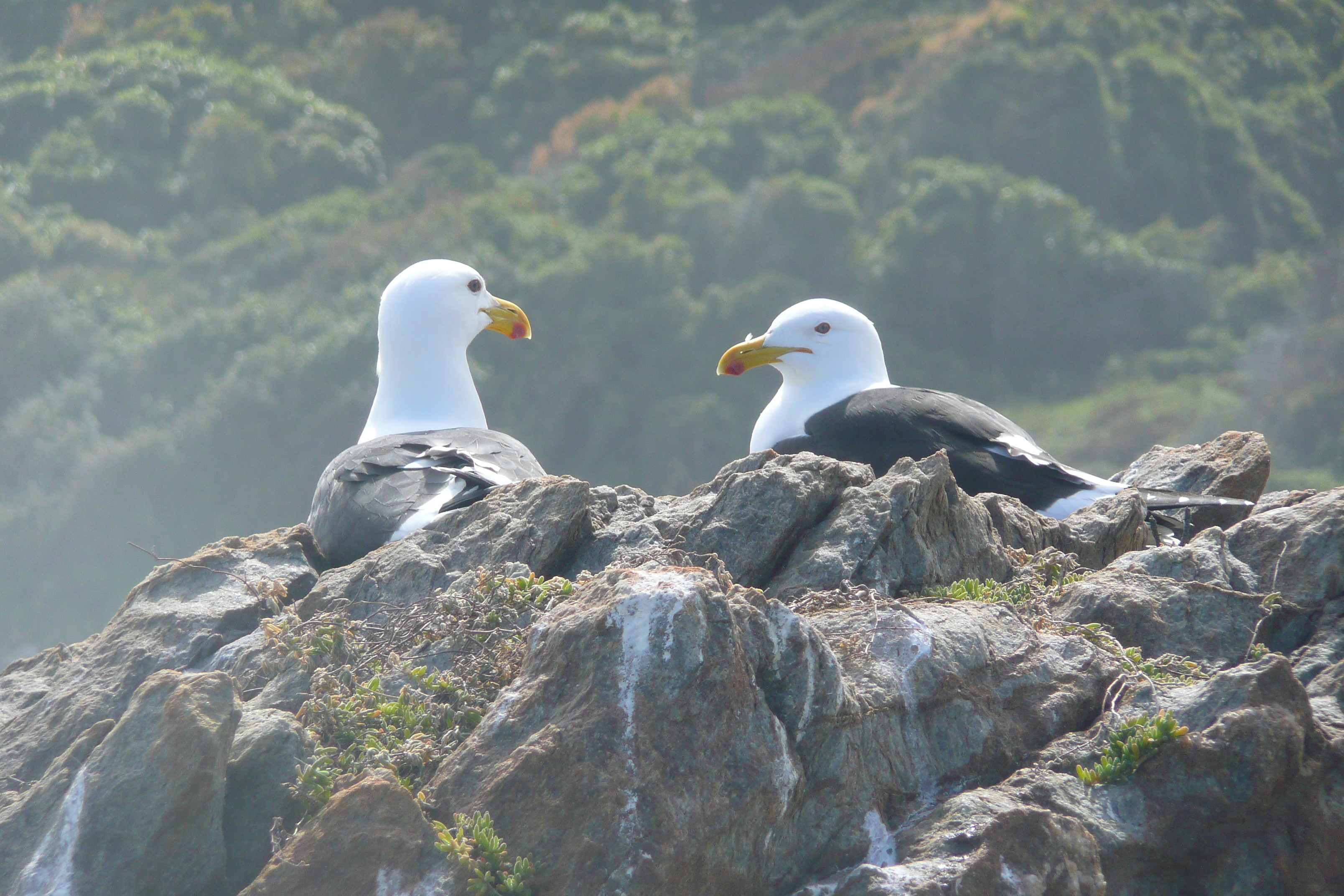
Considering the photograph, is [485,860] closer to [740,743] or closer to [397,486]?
[740,743]

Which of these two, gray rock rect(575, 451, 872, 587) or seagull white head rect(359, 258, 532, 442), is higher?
seagull white head rect(359, 258, 532, 442)

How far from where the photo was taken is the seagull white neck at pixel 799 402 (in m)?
7.61

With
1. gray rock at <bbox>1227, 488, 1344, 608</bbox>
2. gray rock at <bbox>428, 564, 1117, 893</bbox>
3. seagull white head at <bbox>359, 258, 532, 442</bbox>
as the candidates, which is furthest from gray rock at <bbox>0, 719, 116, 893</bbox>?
gray rock at <bbox>1227, 488, 1344, 608</bbox>

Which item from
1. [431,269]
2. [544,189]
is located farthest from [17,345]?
[431,269]

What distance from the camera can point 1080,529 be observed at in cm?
585

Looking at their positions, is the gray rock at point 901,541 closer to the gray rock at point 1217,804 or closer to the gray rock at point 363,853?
the gray rock at point 1217,804

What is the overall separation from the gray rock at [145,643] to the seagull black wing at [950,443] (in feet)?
9.97

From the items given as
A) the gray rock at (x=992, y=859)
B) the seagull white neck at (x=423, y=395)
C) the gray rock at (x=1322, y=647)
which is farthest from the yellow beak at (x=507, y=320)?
the gray rock at (x=992, y=859)

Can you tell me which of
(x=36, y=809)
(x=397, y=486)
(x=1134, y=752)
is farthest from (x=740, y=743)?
(x=397, y=486)

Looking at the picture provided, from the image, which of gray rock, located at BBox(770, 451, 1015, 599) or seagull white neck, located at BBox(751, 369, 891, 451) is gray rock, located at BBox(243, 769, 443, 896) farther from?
seagull white neck, located at BBox(751, 369, 891, 451)

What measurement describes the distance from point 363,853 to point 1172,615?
3.04m

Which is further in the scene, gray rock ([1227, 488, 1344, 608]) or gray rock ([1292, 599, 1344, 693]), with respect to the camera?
gray rock ([1227, 488, 1344, 608])

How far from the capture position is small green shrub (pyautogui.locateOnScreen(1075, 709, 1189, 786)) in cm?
376

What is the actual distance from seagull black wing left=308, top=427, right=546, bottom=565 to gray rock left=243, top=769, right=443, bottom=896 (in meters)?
2.40
